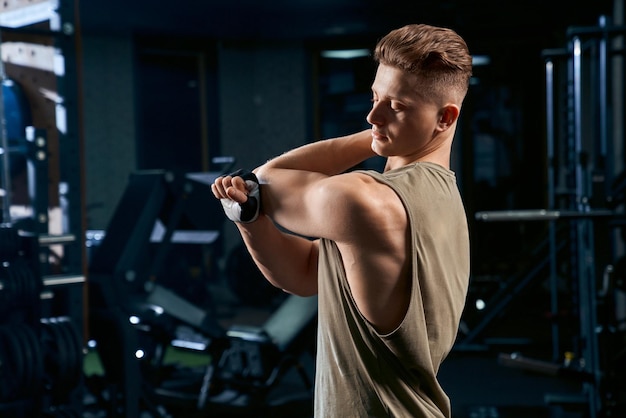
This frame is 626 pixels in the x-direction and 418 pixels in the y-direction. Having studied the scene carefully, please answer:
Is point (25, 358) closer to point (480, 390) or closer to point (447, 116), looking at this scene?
point (447, 116)

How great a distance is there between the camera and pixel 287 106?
7.57 metres

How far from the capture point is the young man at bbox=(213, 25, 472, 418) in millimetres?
816

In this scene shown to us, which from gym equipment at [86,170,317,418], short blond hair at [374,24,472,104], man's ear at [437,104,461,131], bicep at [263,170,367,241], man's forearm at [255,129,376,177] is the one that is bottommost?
gym equipment at [86,170,317,418]

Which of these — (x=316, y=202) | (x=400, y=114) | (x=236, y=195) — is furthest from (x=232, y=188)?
(x=400, y=114)

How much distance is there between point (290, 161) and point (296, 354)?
9.23ft

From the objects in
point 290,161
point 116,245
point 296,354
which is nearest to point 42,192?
point 116,245

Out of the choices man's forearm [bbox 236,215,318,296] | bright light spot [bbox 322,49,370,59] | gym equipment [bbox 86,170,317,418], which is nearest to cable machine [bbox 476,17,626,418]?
gym equipment [bbox 86,170,317,418]

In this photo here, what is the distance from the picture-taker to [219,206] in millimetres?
3650

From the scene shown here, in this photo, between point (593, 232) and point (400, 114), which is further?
point (593, 232)

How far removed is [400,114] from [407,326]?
26 centimetres

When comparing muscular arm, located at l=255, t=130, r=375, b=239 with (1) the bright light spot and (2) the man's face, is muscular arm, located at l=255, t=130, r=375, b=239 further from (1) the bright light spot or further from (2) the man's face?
(1) the bright light spot

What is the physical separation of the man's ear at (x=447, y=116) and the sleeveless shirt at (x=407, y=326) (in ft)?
0.18

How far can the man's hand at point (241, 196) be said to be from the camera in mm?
878

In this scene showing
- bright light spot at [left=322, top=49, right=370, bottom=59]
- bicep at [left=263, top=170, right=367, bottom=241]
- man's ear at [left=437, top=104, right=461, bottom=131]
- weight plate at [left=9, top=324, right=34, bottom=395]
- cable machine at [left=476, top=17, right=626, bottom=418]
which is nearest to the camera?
bicep at [left=263, top=170, right=367, bottom=241]
